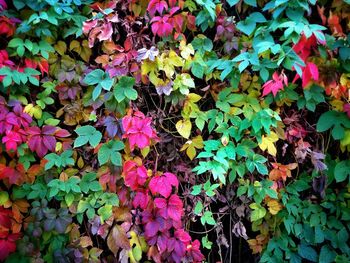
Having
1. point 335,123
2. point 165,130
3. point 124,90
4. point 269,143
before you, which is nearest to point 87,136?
point 124,90

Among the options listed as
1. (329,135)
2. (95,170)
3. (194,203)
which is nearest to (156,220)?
(194,203)

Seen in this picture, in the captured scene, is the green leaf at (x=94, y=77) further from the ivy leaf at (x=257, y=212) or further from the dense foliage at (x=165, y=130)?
the ivy leaf at (x=257, y=212)

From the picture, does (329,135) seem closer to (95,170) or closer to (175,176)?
(175,176)

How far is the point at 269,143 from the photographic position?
1.74 meters

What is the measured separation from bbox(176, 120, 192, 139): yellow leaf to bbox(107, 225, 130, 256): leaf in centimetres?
51

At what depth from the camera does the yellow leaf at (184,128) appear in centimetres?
174

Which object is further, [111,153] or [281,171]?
[281,171]

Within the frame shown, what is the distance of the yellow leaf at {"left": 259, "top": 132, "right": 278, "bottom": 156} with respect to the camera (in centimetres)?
173

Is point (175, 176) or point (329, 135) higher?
point (329, 135)

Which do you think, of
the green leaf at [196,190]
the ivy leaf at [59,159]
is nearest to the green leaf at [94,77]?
the ivy leaf at [59,159]

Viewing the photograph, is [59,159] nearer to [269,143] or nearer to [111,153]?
[111,153]

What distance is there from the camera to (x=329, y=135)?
1813 millimetres

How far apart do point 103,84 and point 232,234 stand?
3.30ft

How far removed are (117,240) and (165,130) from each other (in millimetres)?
556
